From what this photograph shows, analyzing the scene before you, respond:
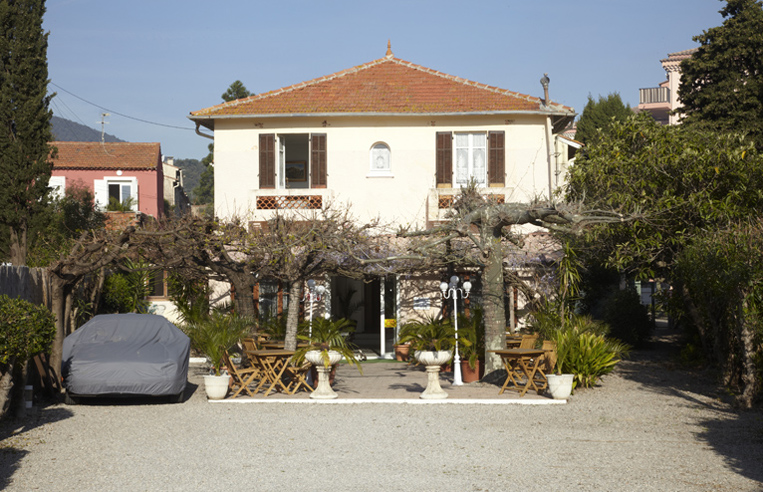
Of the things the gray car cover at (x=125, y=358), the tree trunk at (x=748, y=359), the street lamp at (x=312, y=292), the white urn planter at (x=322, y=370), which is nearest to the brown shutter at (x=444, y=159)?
the street lamp at (x=312, y=292)

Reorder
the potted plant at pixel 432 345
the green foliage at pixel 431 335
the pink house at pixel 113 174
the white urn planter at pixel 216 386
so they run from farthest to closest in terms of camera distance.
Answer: the pink house at pixel 113 174
the green foliage at pixel 431 335
the potted plant at pixel 432 345
the white urn planter at pixel 216 386

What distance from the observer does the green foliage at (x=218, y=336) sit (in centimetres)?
1286

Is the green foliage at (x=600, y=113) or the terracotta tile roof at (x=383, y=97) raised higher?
the green foliage at (x=600, y=113)

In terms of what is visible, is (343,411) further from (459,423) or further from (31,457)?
(31,457)

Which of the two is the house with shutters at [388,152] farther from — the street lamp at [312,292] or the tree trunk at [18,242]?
the tree trunk at [18,242]

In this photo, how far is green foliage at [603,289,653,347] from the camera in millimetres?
20188

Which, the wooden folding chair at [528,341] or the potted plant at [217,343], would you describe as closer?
the potted plant at [217,343]

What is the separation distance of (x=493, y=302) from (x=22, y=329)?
323 inches

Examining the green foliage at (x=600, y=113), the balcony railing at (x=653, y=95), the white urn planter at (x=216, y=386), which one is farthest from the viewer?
the balcony railing at (x=653, y=95)

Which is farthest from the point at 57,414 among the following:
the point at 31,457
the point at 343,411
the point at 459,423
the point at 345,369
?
the point at 345,369

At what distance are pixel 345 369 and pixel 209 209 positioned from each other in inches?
268

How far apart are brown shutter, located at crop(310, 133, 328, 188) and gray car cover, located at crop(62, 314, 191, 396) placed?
810 centimetres

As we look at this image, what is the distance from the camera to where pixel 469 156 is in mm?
20250

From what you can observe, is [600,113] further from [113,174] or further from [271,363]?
[271,363]
